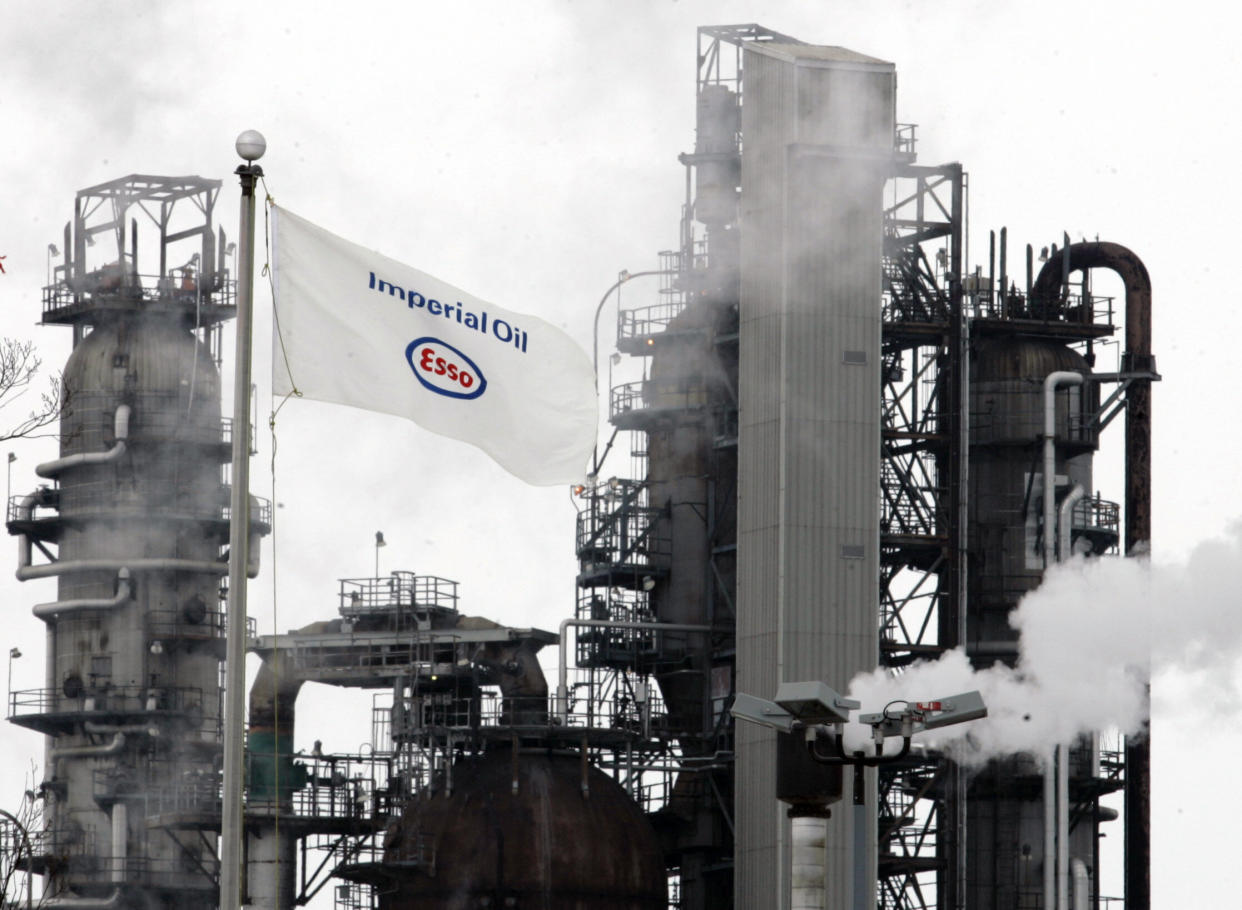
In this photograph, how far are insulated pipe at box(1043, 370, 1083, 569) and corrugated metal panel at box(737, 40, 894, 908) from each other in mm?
5892

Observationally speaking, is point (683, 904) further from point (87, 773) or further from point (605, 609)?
point (87, 773)

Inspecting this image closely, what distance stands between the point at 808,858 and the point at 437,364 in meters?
18.2

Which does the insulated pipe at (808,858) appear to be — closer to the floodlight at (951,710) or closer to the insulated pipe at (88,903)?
the floodlight at (951,710)

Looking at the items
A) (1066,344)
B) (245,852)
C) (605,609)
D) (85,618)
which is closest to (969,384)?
(1066,344)

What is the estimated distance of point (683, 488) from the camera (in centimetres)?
7488

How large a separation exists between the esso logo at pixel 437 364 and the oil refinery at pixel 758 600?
3178 cm

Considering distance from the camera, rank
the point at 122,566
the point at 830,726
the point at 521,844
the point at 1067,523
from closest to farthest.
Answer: the point at 830,726 < the point at 521,844 < the point at 1067,523 < the point at 122,566

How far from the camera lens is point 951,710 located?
40219mm

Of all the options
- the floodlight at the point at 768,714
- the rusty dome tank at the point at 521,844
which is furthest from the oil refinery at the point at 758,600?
the floodlight at the point at 768,714

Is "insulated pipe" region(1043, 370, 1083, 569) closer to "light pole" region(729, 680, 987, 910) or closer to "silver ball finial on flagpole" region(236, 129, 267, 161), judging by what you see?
"light pole" region(729, 680, 987, 910)

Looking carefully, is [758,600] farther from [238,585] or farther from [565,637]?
[238,585]

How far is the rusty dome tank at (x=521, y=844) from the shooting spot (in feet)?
221

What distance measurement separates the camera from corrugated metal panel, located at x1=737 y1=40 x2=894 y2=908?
221ft

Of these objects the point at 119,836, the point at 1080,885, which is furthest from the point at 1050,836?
the point at 119,836
